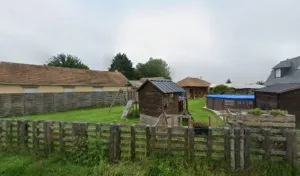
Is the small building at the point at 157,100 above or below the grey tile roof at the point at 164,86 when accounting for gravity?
below

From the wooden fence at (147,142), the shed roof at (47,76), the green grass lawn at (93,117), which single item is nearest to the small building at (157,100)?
the green grass lawn at (93,117)

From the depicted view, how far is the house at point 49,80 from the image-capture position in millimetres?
16688

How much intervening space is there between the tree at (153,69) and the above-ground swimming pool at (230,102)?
40777 millimetres

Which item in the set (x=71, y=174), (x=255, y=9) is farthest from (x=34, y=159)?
(x=255, y=9)

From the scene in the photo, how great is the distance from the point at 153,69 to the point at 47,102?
4944 centimetres

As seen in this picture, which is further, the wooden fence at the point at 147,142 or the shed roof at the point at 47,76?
the shed roof at the point at 47,76

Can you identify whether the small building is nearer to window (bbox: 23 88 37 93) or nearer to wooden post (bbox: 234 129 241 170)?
wooden post (bbox: 234 129 241 170)

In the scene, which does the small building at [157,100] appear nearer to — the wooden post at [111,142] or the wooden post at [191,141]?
the wooden post at [111,142]

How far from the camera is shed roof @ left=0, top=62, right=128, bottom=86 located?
17.1 metres

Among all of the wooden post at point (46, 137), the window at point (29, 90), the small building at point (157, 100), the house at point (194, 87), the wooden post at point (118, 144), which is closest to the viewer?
the wooden post at point (118, 144)

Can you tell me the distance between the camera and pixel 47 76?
64.9 feet

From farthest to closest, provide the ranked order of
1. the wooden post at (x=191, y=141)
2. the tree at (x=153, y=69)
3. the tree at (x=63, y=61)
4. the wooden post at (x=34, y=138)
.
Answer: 1. the tree at (x=153, y=69)
2. the tree at (x=63, y=61)
3. the wooden post at (x=34, y=138)
4. the wooden post at (x=191, y=141)

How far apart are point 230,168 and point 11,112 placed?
17551mm

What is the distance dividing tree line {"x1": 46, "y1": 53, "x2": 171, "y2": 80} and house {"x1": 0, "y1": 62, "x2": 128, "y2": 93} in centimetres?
2501
